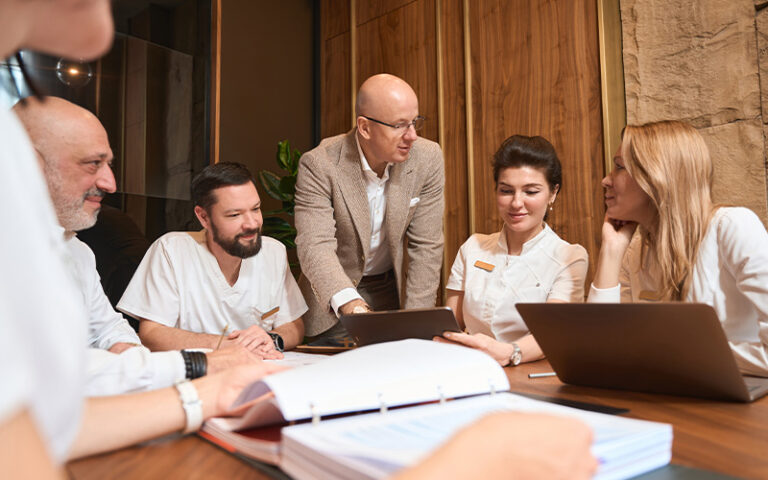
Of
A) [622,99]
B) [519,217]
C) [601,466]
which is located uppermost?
[622,99]

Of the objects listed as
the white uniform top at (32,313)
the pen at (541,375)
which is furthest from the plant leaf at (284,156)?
the white uniform top at (32,313)

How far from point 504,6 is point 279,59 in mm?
1855

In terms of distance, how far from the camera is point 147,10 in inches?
144

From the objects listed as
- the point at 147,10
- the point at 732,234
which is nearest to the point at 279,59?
the point at 147,10

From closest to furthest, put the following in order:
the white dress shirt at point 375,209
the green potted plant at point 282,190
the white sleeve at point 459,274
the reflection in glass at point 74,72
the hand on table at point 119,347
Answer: the hand on table at point 119,347 → the white sleeve at point 459,274 → the white dress shirt at point 375,209 → the reflection in glass at point 74,72 → the green potted plant at point 282,190

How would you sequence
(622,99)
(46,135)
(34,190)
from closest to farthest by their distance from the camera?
(34,190), (46,135), (622,99)

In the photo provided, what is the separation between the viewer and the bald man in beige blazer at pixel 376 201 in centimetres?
258

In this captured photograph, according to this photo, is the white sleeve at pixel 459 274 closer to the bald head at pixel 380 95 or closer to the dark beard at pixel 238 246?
the bald head at pixel 380 95

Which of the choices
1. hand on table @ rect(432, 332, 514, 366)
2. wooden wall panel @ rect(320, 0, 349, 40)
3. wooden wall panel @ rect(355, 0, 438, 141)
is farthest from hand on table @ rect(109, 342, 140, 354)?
wooden wall panel @ rect(320, 0, 349, 40)

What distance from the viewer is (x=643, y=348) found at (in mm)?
1013

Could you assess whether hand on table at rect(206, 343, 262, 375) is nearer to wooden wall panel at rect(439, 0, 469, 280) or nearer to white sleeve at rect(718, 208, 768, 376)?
white sleeve at rect(718, 208, 768, 376)

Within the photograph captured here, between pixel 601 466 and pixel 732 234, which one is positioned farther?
pixel 732 234

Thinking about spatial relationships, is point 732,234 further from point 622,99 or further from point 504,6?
point 504,6

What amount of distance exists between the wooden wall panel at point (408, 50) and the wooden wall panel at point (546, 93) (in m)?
0.36
